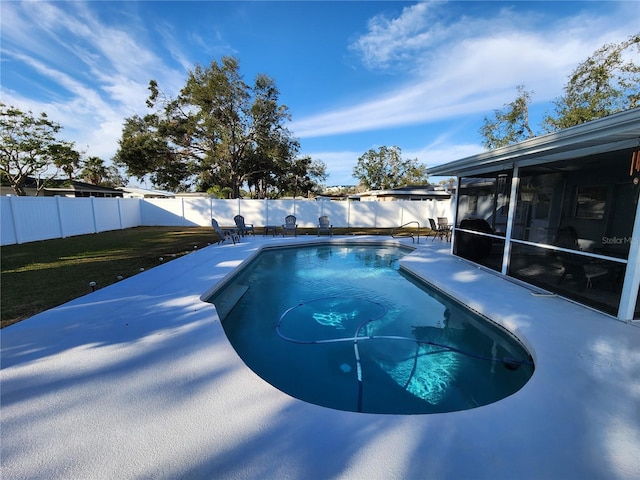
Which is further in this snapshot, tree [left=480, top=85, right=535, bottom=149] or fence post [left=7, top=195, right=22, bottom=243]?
tree [left=480, top=85, right=535, bottom=149]

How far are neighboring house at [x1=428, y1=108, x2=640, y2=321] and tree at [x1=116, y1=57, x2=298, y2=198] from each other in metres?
13.7

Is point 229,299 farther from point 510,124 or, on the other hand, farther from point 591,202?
point 510,124

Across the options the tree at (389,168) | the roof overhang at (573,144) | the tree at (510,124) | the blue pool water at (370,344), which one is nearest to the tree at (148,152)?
the blue pool water at (370,344)

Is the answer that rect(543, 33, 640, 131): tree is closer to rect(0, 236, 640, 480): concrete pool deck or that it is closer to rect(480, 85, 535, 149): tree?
rect(480, 85, 535, 149): tree

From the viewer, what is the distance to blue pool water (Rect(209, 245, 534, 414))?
2.66 m

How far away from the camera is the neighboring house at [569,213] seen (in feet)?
11.2

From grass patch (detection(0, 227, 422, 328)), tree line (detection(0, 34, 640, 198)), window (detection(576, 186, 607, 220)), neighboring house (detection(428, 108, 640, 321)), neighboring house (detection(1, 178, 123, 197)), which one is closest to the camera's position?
neighboring house (detection(428, 108, 640, 321))

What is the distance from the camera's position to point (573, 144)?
3.57 meters

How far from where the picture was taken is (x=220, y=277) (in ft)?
17.3

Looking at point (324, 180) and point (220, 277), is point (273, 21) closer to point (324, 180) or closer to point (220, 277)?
point (220, 277)

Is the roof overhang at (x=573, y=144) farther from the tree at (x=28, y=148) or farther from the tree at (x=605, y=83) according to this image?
the tree at (x=28, y=148)

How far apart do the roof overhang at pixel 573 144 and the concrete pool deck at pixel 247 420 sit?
2.24 m

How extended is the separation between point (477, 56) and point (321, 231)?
329 inches

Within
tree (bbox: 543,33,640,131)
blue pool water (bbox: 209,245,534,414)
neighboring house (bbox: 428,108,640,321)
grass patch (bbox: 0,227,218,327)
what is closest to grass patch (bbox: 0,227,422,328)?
grass patch (bbox: 0,227,218,327)
